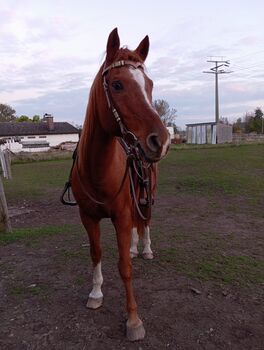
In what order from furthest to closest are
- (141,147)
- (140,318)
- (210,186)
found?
1. (210,186)
2. (140,318)
3. (141,147)

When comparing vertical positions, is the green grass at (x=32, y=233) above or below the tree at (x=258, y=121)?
below

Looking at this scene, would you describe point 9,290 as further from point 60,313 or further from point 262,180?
point 262,180

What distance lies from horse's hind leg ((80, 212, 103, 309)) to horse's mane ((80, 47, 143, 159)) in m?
0.83

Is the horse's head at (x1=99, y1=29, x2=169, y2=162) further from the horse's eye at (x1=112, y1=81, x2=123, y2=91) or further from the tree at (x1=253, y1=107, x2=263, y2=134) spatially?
the tree at (x1=253, y1=107, x2=263, y2=134)

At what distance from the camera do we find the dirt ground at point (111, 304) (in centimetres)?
299

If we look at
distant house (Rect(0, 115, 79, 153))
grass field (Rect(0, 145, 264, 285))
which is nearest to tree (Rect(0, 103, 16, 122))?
distant house (Rect(0, 115, 79, 153))

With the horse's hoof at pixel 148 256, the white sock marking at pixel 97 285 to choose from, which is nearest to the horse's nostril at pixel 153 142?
the white sock marking at pixel 97 285

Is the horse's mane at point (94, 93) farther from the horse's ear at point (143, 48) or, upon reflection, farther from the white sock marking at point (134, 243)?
the white sock marking at point (134, 243)

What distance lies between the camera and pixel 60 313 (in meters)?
3.47

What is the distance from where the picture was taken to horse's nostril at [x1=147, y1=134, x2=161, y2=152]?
215 centimetres

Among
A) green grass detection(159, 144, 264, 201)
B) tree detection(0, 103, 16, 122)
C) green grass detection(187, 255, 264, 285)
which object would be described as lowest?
green grass detection(187, 255, 264, 285)

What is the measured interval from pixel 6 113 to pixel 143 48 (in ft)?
223

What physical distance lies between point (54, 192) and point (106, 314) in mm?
7977

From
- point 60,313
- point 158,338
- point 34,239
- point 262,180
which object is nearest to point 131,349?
point 158,338
